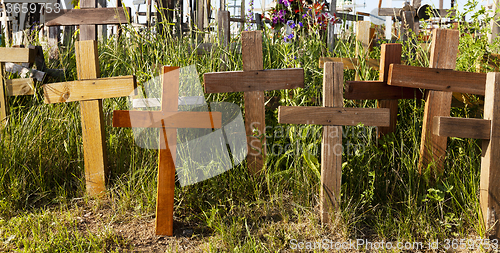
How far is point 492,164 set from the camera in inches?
82.7

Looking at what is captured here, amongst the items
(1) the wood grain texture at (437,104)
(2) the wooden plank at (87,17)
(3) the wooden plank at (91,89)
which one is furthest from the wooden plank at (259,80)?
(2) the wooden plank at (87,17)

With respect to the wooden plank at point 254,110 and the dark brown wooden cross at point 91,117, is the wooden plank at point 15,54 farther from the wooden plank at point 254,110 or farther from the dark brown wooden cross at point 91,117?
the wooden plank at point 254,110

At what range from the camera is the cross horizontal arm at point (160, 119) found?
2.18 metres

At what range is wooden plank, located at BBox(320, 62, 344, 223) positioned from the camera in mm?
2223

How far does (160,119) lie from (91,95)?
0.78 meters

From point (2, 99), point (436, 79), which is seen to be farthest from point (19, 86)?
point (436, 79)

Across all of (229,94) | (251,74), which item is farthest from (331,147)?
(229,94)

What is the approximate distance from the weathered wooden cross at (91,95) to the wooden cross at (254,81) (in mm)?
677

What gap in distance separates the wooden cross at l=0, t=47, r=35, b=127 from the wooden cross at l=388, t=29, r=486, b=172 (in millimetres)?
3084

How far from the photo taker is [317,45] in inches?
135

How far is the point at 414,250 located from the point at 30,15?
630 cm

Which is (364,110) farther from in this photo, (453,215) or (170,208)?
(170,208)

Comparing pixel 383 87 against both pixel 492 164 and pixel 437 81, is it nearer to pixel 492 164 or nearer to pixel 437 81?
pixel 437 81

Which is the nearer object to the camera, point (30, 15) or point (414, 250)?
point (414, 250)
